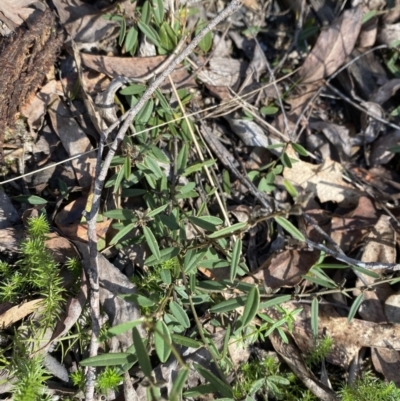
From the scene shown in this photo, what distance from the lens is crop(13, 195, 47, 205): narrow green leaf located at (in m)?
2.69

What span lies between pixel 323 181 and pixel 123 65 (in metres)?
1.49

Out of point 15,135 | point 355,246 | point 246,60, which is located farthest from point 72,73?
point 355,246

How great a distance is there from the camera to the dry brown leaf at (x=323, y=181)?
318 cm

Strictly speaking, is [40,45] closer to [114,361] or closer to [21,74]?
[21,74]

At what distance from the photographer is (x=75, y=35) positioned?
9.91 ft

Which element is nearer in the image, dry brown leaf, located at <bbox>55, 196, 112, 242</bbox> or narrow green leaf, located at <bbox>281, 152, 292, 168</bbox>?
dry brown leaf, located at <bbox>55, 196, 112, 242</bbox>

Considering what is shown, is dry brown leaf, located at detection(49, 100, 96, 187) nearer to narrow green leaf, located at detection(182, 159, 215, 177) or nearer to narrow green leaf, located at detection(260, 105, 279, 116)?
narrow green leaf, located at detection(182, 159, 215, 177)

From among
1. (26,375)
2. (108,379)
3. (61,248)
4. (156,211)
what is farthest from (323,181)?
(26,375)

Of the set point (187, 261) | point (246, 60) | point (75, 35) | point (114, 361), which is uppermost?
point (75, 35)

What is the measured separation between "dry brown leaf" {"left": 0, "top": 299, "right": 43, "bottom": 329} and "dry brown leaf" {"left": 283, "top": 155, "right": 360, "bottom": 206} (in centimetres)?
172

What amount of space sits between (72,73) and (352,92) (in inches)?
75.2

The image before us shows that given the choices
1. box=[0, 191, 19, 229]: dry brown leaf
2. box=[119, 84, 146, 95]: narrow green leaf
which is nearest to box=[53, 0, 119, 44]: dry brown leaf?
box=[119, 84, 146, 95]: narrow green leaf

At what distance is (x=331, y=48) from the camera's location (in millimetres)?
3406

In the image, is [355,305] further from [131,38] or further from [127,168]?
[131,38]
